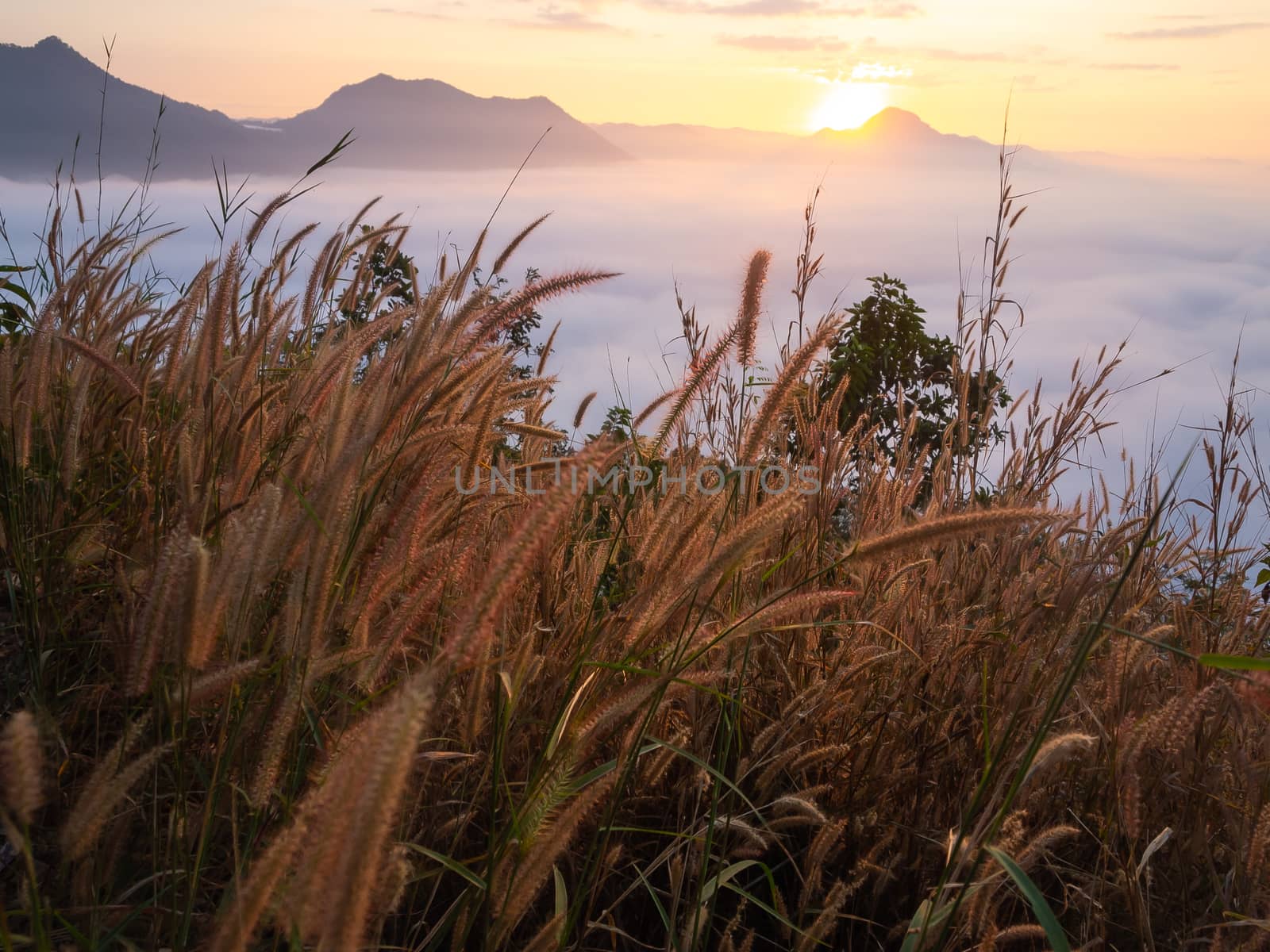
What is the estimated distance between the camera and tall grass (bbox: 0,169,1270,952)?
3.39 ft

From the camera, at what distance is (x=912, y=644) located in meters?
2.02

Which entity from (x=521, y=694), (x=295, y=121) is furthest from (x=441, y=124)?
(x=521, y=694)

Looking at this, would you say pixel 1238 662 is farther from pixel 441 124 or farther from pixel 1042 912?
pixel 441 124

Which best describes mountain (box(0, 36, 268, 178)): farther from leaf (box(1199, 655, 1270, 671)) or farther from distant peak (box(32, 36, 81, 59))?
leaf (box(1199, 655, 1270, 671))

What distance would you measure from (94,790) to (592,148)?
20676 cm

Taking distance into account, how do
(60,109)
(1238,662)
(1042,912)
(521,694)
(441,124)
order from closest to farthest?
(1238,662)
(1042,912)
(521,694)
(60,109)
(441,124)

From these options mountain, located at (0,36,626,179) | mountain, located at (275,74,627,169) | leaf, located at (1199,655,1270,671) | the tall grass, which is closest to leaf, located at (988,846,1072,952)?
the tall grass

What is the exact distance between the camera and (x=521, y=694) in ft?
5.38

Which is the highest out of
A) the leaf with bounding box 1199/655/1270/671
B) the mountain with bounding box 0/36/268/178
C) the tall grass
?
the mountain with bounding box 0/36/268/178

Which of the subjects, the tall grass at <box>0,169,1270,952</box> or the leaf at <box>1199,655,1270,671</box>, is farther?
the tall grass at <box>0,169,1270,952</box>

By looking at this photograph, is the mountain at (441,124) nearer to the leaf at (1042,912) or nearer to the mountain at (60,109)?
the mountain at (60,109)

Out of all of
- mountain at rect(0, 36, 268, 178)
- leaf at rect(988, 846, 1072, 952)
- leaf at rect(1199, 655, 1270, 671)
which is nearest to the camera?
leaf at rect(1199, 655, 1270, 671)

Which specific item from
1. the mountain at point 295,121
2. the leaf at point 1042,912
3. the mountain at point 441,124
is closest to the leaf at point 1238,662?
the leaf at point 1042,912

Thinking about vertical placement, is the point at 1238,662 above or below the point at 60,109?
below
